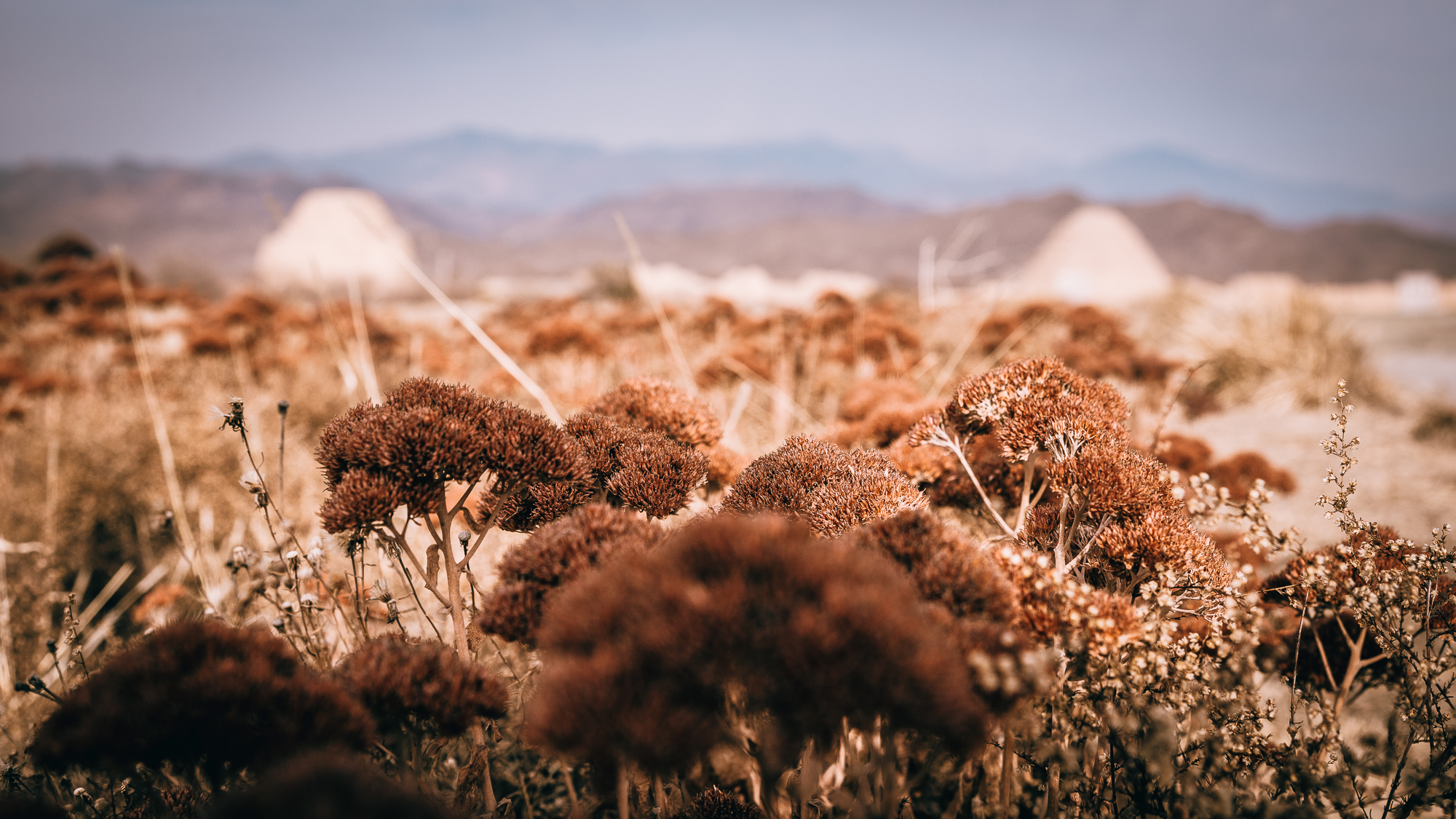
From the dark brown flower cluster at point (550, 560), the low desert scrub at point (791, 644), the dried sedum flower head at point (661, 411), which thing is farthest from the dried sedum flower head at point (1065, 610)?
the dried sedum flower head at point (661, 411)

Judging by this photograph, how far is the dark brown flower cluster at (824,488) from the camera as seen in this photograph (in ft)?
4.85

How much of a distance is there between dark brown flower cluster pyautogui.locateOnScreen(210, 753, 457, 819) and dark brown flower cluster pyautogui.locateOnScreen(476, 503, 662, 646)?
370 millimetres

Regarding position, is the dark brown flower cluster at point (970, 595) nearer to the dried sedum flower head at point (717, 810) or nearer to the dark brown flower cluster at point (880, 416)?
the dried sedum flower head at point (717, 810)

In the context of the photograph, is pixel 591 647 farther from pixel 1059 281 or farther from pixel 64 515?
pixel 1059 281

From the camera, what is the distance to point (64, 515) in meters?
5.43

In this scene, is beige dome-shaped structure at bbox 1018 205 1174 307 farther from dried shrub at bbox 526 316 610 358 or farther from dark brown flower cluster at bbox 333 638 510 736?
dark brown flower cluster at bbox 333 638 510 736

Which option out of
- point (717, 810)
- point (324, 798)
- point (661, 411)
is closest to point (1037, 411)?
point (661, 411)

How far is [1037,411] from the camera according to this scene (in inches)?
67.2

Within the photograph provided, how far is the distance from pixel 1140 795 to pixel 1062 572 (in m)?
0.41

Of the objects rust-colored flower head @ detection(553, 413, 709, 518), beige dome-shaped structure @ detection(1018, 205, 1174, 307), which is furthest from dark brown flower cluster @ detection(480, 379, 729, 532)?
beige dome-shaped structure @ detection(1018, 205, 1174, 307)

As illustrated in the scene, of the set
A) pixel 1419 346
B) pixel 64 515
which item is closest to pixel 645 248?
pixel 1419 346

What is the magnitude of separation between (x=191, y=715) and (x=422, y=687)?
0.31 metres

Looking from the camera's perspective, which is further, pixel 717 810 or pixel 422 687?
pixel 717 810

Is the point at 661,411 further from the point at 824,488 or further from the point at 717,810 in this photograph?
the point at 717,810
